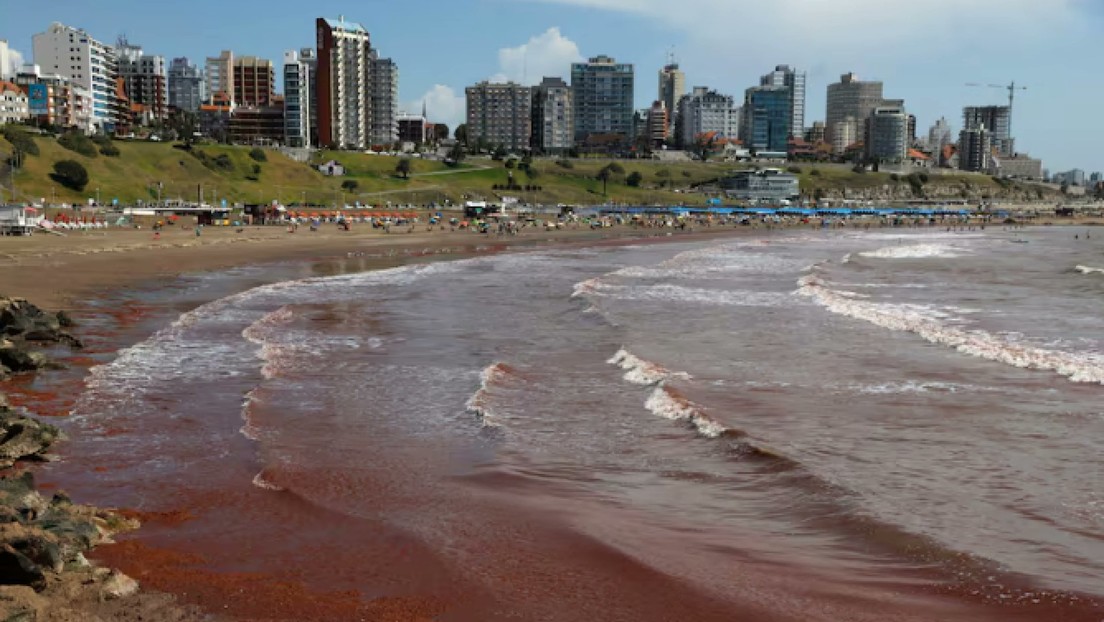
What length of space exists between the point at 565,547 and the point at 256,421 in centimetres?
890

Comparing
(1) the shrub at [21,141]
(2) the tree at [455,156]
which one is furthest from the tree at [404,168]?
(1) the shrub at [21,141]

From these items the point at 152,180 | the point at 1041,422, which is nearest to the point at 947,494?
the point at 1041,422

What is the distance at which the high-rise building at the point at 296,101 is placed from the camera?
590 ft

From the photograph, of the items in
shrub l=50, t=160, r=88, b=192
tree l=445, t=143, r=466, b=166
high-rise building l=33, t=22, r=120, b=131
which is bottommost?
shrub l=50, t=160, r=88, b=192

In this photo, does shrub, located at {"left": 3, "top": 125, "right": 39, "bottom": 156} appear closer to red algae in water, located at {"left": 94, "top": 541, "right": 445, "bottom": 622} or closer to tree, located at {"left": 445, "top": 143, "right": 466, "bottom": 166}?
tree, located at {"left": 445, "top": 143, "right": 466, "bottom": 166}

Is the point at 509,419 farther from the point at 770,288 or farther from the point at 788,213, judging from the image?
the point at 788,213

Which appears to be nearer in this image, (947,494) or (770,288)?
(947,494)

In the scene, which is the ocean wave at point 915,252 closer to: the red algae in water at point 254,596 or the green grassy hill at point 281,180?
the red algae in water at point 254,596

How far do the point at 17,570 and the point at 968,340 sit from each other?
27.5 metres

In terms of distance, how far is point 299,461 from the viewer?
1588cm

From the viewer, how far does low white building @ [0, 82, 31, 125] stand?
458 feet

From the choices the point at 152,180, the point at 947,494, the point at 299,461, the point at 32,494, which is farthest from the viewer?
the point at 152,180

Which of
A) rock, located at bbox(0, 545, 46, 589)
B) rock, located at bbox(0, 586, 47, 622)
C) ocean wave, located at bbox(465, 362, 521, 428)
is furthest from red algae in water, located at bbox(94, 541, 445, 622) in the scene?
ocean wave, located at bbox(465, 362, 521, 428)

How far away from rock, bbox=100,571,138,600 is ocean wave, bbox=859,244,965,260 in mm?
71373
